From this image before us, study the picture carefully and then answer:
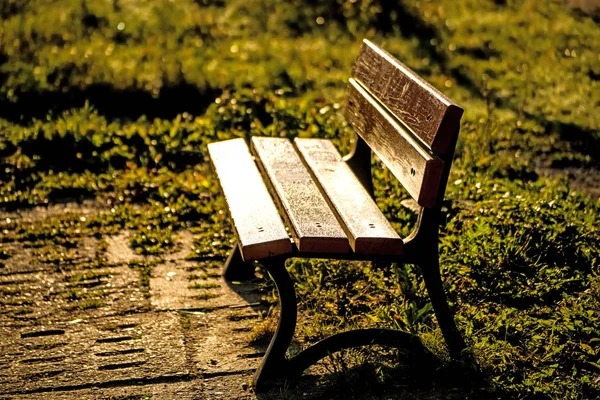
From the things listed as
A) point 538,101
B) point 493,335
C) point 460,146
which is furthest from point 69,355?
point 538,101

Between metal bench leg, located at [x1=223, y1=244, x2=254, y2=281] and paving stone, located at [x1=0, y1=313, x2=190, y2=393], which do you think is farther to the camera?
metal bench leg, located at [x1=223, y1=244, x2=254, y2=281]

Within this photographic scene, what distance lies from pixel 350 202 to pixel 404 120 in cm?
40

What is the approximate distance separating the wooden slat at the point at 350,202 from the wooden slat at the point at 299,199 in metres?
0.05

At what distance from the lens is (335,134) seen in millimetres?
5777

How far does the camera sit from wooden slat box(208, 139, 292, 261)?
2.97m

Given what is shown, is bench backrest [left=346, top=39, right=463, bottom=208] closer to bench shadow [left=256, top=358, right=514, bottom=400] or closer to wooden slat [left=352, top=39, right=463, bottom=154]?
wooden slat [left=352, top=39, right=463, bottom=154]

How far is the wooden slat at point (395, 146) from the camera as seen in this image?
3.00 metres

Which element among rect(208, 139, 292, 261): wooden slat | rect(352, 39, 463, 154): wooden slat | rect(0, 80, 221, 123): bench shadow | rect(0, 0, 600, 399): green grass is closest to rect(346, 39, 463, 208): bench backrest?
rect(352, 39, 463, 154): wooden slat

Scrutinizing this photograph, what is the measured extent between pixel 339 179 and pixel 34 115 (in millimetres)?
3430

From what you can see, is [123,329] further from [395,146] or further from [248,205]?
[395,146]

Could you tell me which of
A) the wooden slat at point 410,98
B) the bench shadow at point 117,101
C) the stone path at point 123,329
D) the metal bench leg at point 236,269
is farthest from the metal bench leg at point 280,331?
the bench shadow at point 117,101

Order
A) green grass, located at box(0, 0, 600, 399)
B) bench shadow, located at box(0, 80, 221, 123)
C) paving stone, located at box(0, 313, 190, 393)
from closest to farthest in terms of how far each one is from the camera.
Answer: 1. paving stone, located at box(0, 313, 190, 393)
2. green grass, located at box(0, 0, 600, 399)
3. bench shadow, located at box(0, 80, 221, 123)

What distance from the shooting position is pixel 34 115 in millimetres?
6285

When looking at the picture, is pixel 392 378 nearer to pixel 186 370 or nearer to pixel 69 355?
pixel 186 370
